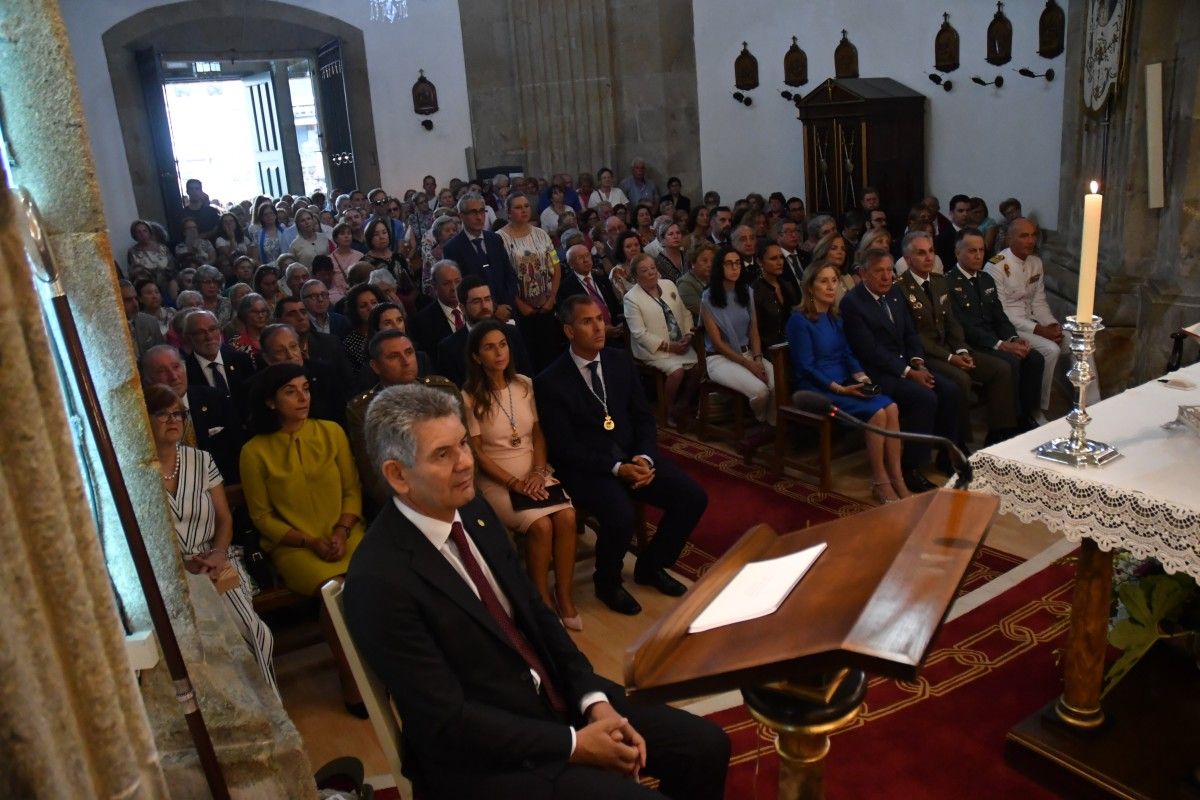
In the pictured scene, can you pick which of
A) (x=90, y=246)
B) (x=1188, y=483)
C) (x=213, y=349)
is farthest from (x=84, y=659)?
(x=213, y=349)

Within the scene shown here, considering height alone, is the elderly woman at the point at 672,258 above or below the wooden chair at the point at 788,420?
above

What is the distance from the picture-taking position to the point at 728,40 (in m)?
10.6

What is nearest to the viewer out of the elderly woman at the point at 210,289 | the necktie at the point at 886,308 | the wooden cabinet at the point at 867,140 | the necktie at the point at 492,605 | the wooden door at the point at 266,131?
the necktie at the point at 492,605

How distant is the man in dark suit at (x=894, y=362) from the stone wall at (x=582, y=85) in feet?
22.8

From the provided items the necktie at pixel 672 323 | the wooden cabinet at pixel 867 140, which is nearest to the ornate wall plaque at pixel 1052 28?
the wooden cabinet at pixel 867 140

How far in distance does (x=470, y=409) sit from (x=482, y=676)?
1.93 m

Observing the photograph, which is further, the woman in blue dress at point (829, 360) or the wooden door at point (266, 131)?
the wooden door at point (266, 131)

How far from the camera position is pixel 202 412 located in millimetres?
4160

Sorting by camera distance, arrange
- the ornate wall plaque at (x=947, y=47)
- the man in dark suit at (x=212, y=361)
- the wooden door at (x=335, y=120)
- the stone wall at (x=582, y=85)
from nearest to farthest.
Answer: the man in dark suit at (x=212, y=361), the ornate wall plaque at (x=947, y=47), the stone wall at (x=582, y=85), the wooden door at (x=335, y=120)

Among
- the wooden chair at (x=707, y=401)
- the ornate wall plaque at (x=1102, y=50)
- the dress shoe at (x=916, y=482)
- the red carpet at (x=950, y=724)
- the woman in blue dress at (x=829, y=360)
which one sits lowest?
the red carpet at (x=950, y=724)

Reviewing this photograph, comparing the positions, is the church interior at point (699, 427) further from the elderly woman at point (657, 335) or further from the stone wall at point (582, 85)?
the stone wall at point (582, 85)

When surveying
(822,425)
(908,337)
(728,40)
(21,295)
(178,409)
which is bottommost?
(822,425)

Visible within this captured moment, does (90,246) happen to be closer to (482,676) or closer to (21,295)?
(21,295)

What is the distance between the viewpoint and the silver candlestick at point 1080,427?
2518 millimetres
